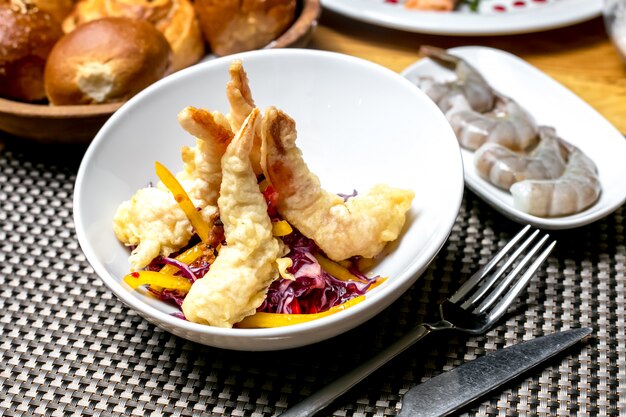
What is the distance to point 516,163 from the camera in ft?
5.73

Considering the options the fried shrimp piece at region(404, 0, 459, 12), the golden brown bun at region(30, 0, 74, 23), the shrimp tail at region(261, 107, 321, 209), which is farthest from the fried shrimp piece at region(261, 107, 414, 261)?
the fried shrimp piece at region(404, 0, 459, 12)

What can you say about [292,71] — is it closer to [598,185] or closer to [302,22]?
[302,22]

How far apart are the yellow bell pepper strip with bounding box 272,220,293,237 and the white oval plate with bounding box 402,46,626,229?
54 centimetres

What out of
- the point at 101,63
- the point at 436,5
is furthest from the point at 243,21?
the point at 436,5

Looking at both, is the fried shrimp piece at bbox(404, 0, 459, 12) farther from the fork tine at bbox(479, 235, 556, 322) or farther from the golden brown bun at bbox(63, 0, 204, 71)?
the fork tine at bbox(479, 235, 556, 322)

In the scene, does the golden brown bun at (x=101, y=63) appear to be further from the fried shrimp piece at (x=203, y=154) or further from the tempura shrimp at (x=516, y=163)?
the tempura shrimp at (x=516, y=163)

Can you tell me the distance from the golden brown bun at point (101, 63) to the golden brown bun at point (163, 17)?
16 cm

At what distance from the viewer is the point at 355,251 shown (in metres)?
1.39

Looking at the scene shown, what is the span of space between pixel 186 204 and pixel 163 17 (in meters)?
0.90

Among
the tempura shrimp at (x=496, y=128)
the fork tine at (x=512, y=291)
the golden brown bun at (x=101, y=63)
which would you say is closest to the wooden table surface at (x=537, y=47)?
the tempura shrimp at (x=496, y=128)

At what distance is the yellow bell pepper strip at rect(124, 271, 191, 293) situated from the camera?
1.32 meters

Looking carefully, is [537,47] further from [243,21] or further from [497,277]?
[497,277]

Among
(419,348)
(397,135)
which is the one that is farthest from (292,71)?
(419,348)

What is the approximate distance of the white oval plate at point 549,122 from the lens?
165 cm
